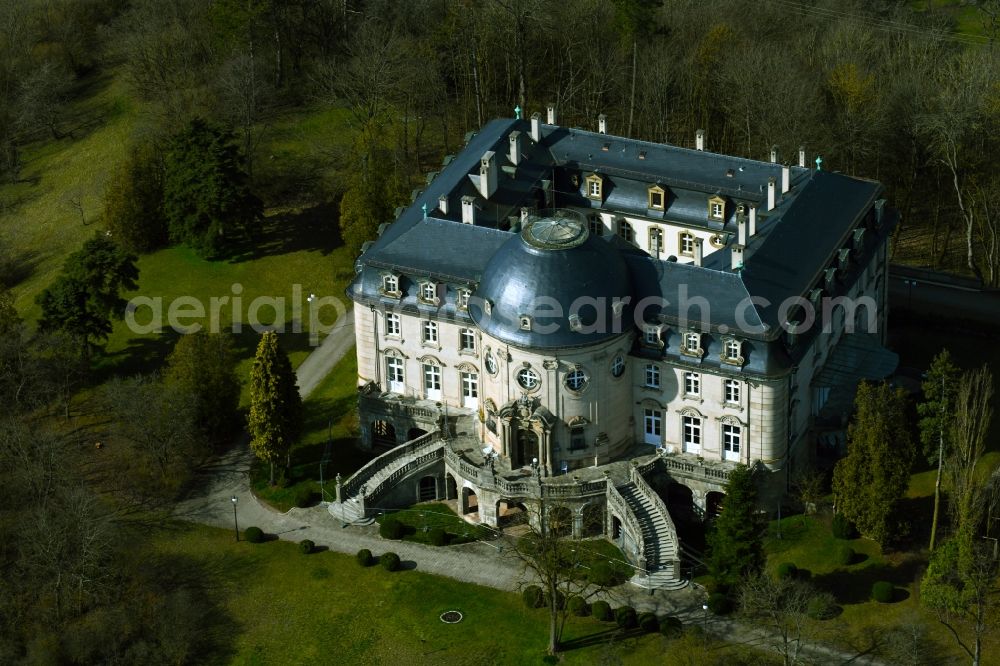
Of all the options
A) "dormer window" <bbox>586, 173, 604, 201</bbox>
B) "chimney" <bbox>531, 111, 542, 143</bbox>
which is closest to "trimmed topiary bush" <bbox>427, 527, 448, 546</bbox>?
"dormer window" <bbox>586, 173, 604, 201</bbox>

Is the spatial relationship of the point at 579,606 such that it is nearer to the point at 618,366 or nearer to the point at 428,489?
the point at 618,366

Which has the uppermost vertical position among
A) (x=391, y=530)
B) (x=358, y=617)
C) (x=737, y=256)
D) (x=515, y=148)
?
(x=515, y=148)

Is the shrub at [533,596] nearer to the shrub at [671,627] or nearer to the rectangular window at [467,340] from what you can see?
the shrub at [671,627]

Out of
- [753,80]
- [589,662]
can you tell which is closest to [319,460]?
[589,662]

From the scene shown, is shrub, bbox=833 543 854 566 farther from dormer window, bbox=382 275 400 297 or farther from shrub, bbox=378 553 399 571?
dormer window, bbox=382 275 400 297

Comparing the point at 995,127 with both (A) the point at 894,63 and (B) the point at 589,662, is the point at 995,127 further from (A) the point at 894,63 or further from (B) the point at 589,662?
(B) the point at 589,662

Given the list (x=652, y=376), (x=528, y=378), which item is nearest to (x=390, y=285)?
(x=528, y=378)
